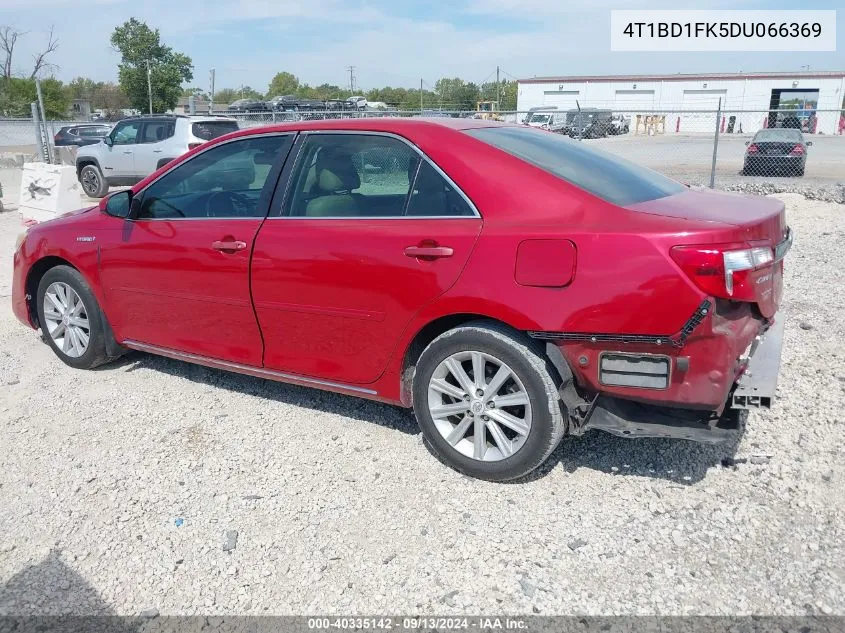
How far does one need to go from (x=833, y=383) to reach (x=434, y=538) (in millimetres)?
2874

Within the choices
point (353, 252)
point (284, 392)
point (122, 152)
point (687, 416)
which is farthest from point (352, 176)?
point (122, 152)

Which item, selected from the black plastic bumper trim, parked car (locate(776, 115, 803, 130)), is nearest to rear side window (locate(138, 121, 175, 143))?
the black plastic bumper trim

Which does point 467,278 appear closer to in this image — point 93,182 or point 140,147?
point 140,147

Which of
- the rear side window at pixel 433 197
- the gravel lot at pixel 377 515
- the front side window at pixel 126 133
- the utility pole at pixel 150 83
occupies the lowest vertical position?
the gravel lot at pixel 377 515

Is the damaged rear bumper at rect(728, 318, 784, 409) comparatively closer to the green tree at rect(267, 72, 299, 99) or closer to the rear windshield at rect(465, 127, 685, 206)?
the rear windshield at rect(465, 127, 685, 206)

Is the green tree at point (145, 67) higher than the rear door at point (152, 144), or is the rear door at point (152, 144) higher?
the green tree at point (145, 67)

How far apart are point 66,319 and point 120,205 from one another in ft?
3.32

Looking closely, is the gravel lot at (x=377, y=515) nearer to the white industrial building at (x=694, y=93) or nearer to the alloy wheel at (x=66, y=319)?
the alloy wheel at (x=66, y=319)

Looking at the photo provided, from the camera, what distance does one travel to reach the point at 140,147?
1543cm

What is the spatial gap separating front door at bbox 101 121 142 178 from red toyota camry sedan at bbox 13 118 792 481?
12424 millimetres

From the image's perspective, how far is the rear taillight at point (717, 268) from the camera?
275cm

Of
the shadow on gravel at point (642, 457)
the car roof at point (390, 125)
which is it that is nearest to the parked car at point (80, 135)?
the car roof at point (390, 125)

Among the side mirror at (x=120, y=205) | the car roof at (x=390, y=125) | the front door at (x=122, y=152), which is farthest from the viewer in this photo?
the front door at (x=122, y=152)

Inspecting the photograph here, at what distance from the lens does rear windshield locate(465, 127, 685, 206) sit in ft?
10.7
